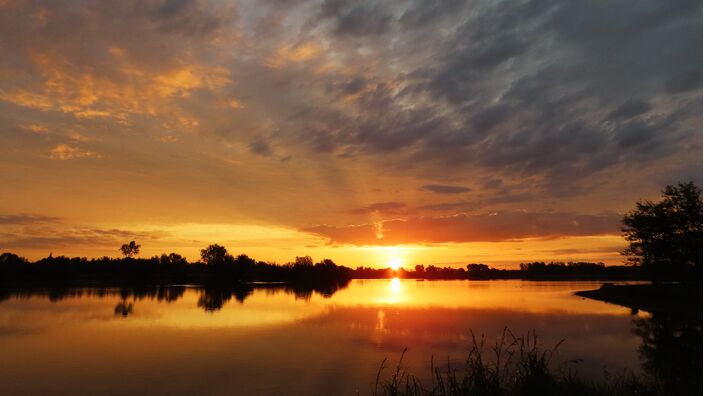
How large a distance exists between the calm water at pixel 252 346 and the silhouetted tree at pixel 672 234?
10173mm

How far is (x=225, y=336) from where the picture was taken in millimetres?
37062

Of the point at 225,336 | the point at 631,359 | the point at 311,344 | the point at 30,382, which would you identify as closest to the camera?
the point at 30,382

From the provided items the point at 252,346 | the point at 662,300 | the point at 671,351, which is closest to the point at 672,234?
the point at 662,300

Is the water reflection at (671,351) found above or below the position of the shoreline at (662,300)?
below

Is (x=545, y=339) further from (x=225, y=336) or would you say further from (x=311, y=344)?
(x=225, y=336)

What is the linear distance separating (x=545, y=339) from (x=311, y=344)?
17.2m

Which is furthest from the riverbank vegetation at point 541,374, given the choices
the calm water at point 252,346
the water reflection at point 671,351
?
the calm water at point 252,346

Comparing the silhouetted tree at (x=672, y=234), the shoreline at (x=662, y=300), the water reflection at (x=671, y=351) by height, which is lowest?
the water reflection at (x=671, y=351)

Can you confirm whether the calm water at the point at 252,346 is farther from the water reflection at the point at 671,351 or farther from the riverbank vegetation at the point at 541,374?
the riverbank vegetation at the point at 541,374

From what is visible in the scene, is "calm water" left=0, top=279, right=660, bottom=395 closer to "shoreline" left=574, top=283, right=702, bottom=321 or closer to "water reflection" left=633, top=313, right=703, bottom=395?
"water reflection" left=633, top=313, right=703, bottom=395

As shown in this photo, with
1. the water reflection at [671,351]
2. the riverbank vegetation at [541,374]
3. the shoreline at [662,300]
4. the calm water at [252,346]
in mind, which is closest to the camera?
Answer: the riverbank vegetation at [541,374]

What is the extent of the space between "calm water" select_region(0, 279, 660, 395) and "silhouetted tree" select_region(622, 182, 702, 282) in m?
10.2

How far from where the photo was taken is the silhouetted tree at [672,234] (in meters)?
55.6

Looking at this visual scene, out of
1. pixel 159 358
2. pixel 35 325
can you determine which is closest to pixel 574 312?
pixel 159 358
